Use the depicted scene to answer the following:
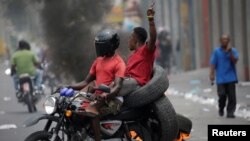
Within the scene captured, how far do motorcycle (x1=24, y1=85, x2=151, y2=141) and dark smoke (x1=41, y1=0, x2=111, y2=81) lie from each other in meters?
11.3

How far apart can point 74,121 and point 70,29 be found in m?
12.5

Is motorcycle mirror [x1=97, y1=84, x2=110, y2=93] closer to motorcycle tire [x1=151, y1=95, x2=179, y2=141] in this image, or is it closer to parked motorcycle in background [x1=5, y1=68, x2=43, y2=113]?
motorcycle tire [x1=151, y1=95, x2=179, y2=141]

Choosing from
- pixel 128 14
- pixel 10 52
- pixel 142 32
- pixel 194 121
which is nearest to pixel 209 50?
pixel 128 14

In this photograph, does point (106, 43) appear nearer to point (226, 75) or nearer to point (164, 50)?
point (226, 75)

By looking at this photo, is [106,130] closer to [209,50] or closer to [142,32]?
[142,32]

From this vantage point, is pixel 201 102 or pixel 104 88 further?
pixel 201 102

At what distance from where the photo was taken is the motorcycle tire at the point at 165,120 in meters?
8.50

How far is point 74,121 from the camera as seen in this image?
8.00 meters

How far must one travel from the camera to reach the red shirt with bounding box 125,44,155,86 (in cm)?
865

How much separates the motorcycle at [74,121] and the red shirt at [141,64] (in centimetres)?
49

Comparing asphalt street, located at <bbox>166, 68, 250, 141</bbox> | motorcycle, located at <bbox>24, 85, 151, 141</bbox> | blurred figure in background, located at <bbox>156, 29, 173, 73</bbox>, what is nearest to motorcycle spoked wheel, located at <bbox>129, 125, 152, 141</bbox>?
motorcycle, located at <bbox>24, 85, 151, 141</bbox>

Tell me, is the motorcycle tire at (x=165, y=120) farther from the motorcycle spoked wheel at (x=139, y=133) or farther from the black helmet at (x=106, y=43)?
the black helmet at (x=106, y=43)

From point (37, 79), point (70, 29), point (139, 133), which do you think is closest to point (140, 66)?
point (139, 133)

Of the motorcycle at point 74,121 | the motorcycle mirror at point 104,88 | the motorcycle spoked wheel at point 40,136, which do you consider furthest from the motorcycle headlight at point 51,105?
the motorcycle mirror at point 104,88
